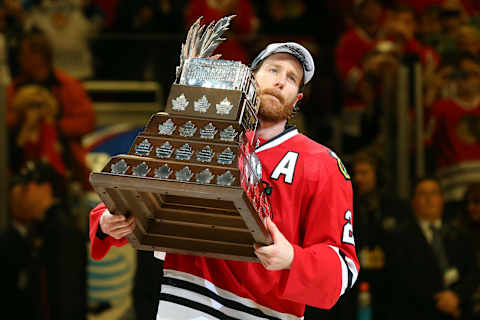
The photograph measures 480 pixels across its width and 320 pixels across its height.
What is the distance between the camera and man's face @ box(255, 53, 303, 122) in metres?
2.51

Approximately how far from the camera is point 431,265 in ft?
16.7

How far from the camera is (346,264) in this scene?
2.32 m

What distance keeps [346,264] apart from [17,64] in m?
4.26

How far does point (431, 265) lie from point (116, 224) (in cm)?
322

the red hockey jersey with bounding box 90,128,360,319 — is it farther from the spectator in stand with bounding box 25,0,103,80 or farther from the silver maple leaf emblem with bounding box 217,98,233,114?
the spectator in stand with bounding box 25,0,103,80

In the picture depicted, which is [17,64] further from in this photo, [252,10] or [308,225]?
[308,225]

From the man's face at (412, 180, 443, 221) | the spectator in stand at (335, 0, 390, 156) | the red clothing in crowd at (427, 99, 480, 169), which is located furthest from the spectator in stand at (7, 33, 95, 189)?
the red clothing in crowd at (427, 99, 480, 169)

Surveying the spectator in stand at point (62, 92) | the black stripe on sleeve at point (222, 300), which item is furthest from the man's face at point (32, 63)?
the black stripe on sleeve at point (222, 300)

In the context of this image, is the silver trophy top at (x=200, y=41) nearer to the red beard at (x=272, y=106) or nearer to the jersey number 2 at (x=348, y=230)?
the red beard at (x=272, y=106)

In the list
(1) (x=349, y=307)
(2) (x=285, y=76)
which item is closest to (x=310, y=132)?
(1) (x=349, y=307)

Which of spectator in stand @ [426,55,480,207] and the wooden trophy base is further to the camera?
spectator in stand @ [426,55,480,207]

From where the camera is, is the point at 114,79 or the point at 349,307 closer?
the point at 349,307

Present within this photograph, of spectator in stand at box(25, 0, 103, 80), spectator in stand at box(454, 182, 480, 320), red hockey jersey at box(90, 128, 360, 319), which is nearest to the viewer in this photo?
red hockey jersey at box(90, 128, 360, 319)

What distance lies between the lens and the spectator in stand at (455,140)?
19.8ft
